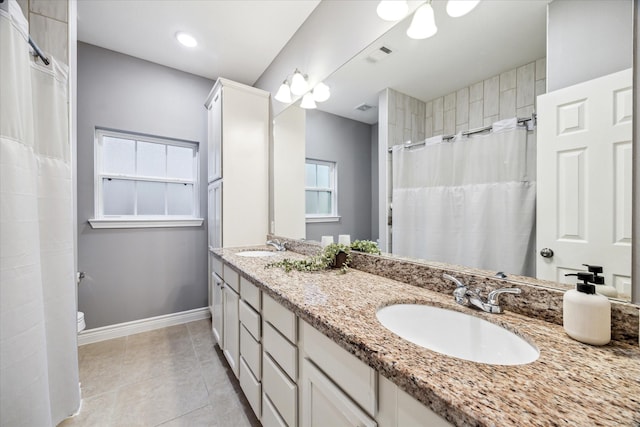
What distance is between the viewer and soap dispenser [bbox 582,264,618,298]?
0.69 meters

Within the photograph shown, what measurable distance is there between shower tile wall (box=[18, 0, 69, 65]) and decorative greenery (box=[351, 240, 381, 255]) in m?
1.86

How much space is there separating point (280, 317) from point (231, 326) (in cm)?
84

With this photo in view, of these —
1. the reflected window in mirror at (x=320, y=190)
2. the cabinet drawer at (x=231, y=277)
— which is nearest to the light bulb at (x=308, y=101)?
the reflected window in mirror at (x=320, y=190)

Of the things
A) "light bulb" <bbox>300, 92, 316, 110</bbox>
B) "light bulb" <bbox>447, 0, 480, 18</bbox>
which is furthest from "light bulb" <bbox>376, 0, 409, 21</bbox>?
"light bulb" <bbox>300, 92, 316, 110</bbox>

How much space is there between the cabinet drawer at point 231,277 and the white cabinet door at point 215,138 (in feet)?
3.30

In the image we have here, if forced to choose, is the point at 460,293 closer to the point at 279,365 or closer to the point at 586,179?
the point at 586,179

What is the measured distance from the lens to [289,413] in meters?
1.01

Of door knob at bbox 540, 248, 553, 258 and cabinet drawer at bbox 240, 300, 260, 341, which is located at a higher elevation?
door knob at bbox 540, 248, 553, 258

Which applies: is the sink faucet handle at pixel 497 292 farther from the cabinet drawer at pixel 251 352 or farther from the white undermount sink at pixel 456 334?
the cabinet drawer at pixel 251 352

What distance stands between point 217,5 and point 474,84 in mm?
1927

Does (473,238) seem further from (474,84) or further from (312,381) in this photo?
(312,381)

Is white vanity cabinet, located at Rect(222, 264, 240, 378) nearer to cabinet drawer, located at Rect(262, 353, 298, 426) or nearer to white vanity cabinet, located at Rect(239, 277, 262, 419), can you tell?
white vanity cabinet, located at Rect(239, 277, 262, 419)

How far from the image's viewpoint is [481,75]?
958mm

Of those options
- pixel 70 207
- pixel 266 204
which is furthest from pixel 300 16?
pixel 70 207
